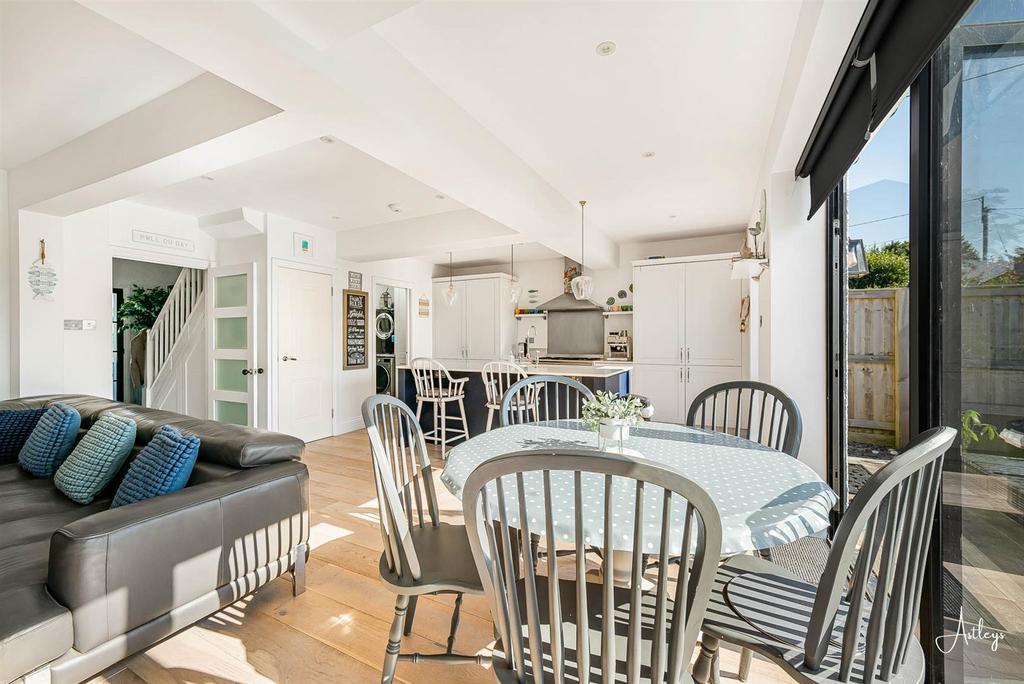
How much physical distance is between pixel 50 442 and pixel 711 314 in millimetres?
6171

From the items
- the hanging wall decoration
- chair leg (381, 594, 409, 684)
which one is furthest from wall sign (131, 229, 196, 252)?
chair leg (381, 594, 409, 684)

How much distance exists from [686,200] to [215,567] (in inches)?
184

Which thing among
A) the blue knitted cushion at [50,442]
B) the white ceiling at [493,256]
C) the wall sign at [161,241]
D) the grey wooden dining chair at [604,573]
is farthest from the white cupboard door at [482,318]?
the grey wooden dining chair at [604,573]

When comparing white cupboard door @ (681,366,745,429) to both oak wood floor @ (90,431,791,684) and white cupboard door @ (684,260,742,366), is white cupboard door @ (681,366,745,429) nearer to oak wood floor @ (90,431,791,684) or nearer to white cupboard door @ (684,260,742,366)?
white cupboard door @ (684,260,742,366)

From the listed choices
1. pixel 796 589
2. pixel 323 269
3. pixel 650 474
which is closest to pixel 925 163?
pixel 796 589

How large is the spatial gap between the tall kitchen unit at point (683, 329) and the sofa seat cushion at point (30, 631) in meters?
5.69

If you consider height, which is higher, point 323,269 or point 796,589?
point 323,269

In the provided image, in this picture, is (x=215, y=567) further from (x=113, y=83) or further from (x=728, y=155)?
(x=728, y=155)

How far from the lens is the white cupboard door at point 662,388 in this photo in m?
5.85

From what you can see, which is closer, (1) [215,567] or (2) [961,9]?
(2) [961,9]

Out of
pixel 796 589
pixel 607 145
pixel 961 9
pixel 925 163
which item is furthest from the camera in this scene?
pixel 607 145

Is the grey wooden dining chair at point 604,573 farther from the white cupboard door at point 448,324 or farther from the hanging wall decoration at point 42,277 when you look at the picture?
the white cupboard door at point 448,324

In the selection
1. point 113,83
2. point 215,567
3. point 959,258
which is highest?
point 113,83

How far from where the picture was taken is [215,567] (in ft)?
5.66
